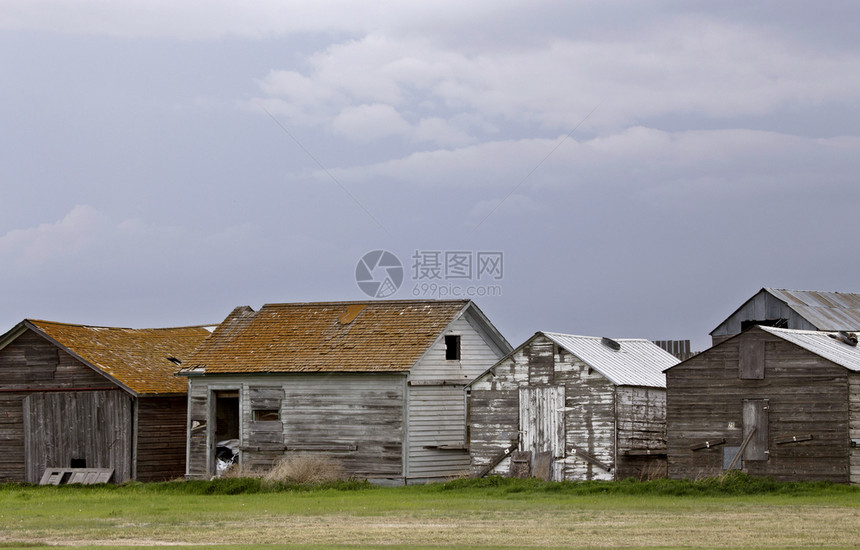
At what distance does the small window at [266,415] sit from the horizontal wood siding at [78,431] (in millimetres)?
4126

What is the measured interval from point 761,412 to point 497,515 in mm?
8751

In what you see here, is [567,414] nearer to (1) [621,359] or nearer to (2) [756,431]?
(1) [621,359]

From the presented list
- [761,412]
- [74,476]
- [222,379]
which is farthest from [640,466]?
[74,476]

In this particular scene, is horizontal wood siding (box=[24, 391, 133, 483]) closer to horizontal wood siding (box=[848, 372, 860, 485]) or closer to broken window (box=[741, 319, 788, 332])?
horizontal wood siding (box=[848, 372, 860, 485])

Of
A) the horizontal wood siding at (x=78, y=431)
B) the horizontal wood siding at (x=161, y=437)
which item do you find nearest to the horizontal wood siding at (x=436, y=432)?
the horizontal wood siding at (x=161, y=437)

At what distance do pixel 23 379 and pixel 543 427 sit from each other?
57.9 ft

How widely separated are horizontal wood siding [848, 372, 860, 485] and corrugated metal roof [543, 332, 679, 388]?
6.24 meters

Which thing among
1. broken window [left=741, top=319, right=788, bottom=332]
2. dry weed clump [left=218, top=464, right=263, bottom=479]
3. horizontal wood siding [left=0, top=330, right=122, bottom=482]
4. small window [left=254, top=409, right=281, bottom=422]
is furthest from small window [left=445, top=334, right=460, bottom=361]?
broken window [left=741, top=319, right=788, bottom=332]

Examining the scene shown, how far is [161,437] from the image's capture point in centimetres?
4103

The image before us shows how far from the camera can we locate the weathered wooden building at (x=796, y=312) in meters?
50.2

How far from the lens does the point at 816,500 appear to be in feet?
95.8

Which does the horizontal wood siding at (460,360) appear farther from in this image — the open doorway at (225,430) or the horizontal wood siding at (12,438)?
the horizontal wood siding at (12,438)

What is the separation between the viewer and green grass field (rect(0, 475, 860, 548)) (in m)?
22.5

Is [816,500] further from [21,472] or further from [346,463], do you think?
[21,472]
